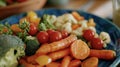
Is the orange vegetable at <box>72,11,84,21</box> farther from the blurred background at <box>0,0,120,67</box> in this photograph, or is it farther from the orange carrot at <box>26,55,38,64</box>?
the orange carrot at <box>26,55,38,64</box>

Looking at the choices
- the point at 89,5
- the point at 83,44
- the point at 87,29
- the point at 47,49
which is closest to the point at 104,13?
the point at 89,5

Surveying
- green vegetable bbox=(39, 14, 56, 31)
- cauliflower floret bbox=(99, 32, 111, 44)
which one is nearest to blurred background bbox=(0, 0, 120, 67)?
green vegetable bbox=(39, 14, 56, 31)

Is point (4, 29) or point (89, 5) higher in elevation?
point (4, 29)

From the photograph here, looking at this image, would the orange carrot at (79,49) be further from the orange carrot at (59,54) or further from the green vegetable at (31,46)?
the green vegetable at (31,46)

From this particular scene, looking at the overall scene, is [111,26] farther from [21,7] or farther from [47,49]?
[21,7]

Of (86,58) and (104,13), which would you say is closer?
(86,58)

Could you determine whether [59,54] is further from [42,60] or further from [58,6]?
[58,6]
